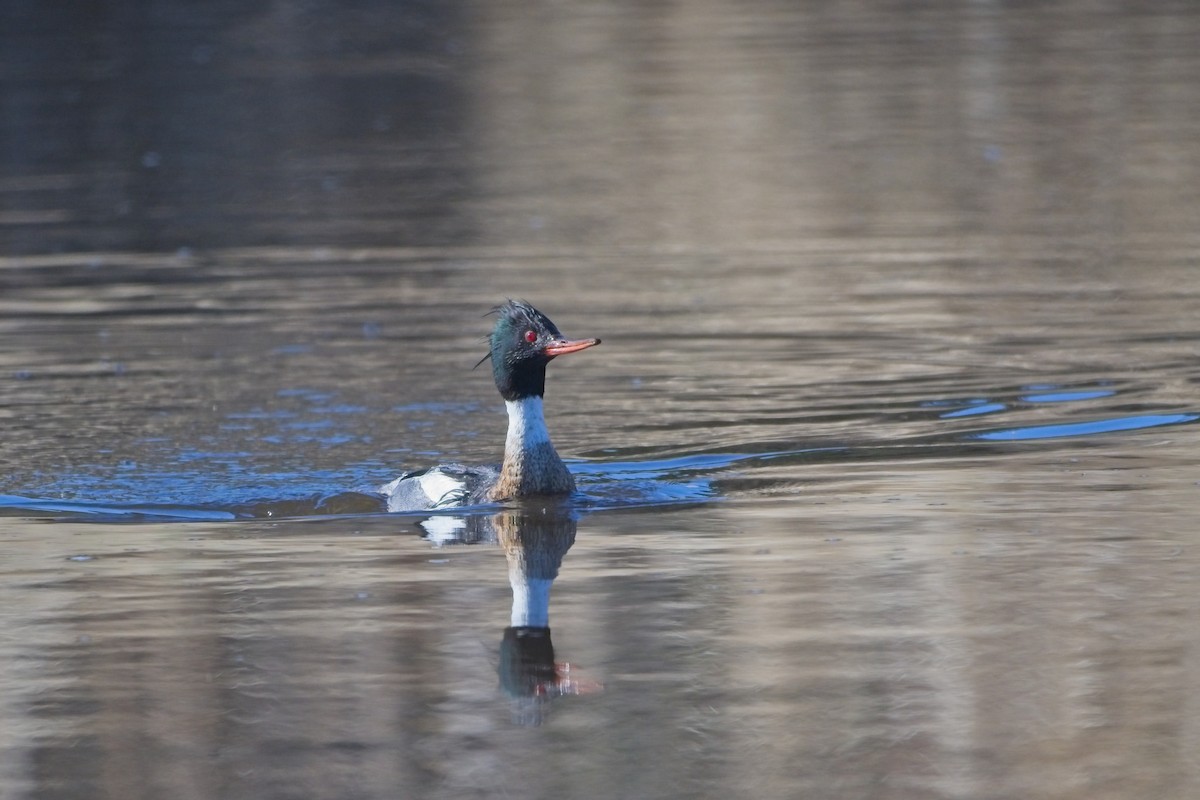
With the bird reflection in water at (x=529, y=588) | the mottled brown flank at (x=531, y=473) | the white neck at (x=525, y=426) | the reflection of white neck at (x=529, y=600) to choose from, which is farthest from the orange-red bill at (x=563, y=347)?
the reflection of white neck at (x=529, y=600)

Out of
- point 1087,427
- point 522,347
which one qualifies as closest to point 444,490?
point 522,347

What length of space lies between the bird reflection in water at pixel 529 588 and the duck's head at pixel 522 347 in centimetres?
61

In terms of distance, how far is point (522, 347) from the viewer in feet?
34.2

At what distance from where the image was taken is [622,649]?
7449 mm

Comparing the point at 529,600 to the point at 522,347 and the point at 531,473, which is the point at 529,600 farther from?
the point at 522,347

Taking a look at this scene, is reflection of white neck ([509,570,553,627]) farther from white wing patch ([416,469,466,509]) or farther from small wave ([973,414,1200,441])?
small wave ([973,414,1200,441])

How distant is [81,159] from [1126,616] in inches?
861

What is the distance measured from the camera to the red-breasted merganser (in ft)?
34.2

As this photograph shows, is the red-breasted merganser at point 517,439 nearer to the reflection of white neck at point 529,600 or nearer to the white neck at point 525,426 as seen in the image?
the white neck at point 525,426

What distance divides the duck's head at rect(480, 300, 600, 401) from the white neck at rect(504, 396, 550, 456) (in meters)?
0.05

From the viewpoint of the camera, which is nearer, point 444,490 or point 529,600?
point 529,600

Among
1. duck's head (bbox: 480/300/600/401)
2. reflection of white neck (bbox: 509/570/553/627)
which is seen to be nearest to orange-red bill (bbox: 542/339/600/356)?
duck's head (bbox: 480/300/600/401)

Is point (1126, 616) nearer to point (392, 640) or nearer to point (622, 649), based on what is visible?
point (622, 649)

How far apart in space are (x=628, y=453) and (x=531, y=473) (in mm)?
1463
